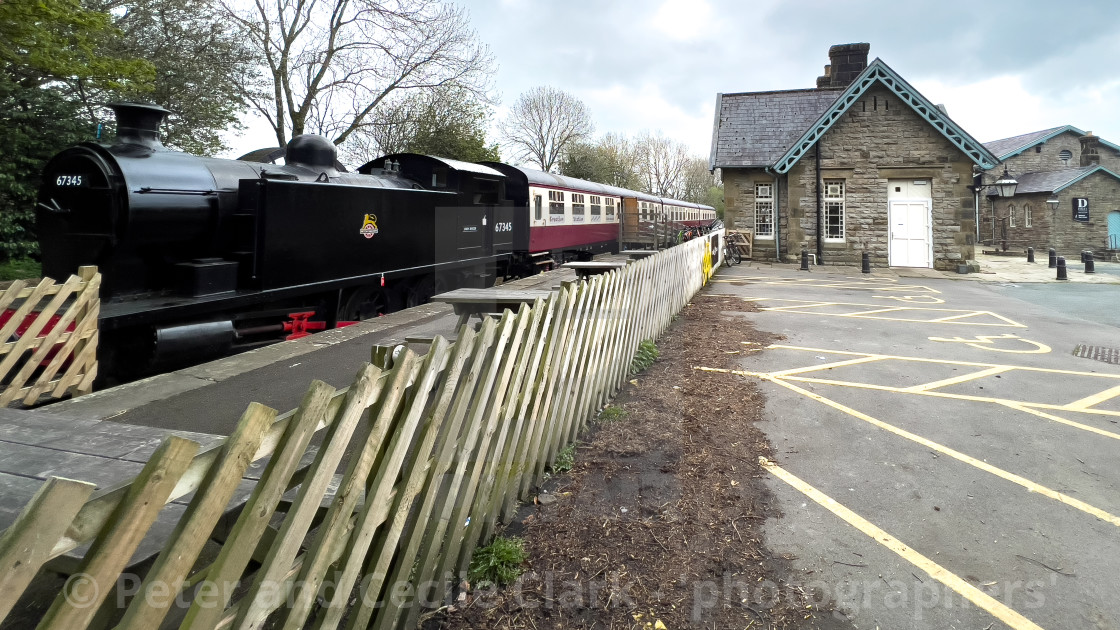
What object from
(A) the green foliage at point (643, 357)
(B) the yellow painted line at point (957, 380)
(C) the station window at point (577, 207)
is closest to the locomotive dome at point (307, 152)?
(A) the green foliage at point (643, 357)

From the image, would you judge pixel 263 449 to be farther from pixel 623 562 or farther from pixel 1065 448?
pixel 1065 448

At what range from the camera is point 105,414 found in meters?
4.70

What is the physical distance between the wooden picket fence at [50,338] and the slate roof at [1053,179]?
4009 centimetres

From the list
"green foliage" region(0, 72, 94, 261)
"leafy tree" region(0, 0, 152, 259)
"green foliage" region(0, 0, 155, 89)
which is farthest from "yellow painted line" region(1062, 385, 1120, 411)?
"green foliage" region(0, 72, 94, 261)

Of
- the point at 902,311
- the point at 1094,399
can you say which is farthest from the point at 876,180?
the point at 1094,399

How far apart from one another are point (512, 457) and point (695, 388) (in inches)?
118

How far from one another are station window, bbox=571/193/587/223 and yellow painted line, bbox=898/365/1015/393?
1360 centimetres

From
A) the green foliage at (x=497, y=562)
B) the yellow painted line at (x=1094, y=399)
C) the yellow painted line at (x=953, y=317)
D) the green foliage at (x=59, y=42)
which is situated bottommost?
the green foliage at (x=497, y=562)

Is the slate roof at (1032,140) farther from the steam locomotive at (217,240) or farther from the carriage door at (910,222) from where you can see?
the steam locomotive at (217,240)

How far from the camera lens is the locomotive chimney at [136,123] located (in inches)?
239

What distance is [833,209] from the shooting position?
20109 mm

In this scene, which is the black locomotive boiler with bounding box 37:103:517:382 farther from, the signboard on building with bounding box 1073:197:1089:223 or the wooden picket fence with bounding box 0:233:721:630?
the signboard on building with bounding box 1073:197:1089:223

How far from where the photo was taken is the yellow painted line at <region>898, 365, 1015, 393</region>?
582cm

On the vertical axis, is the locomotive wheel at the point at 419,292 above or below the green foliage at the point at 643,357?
above
